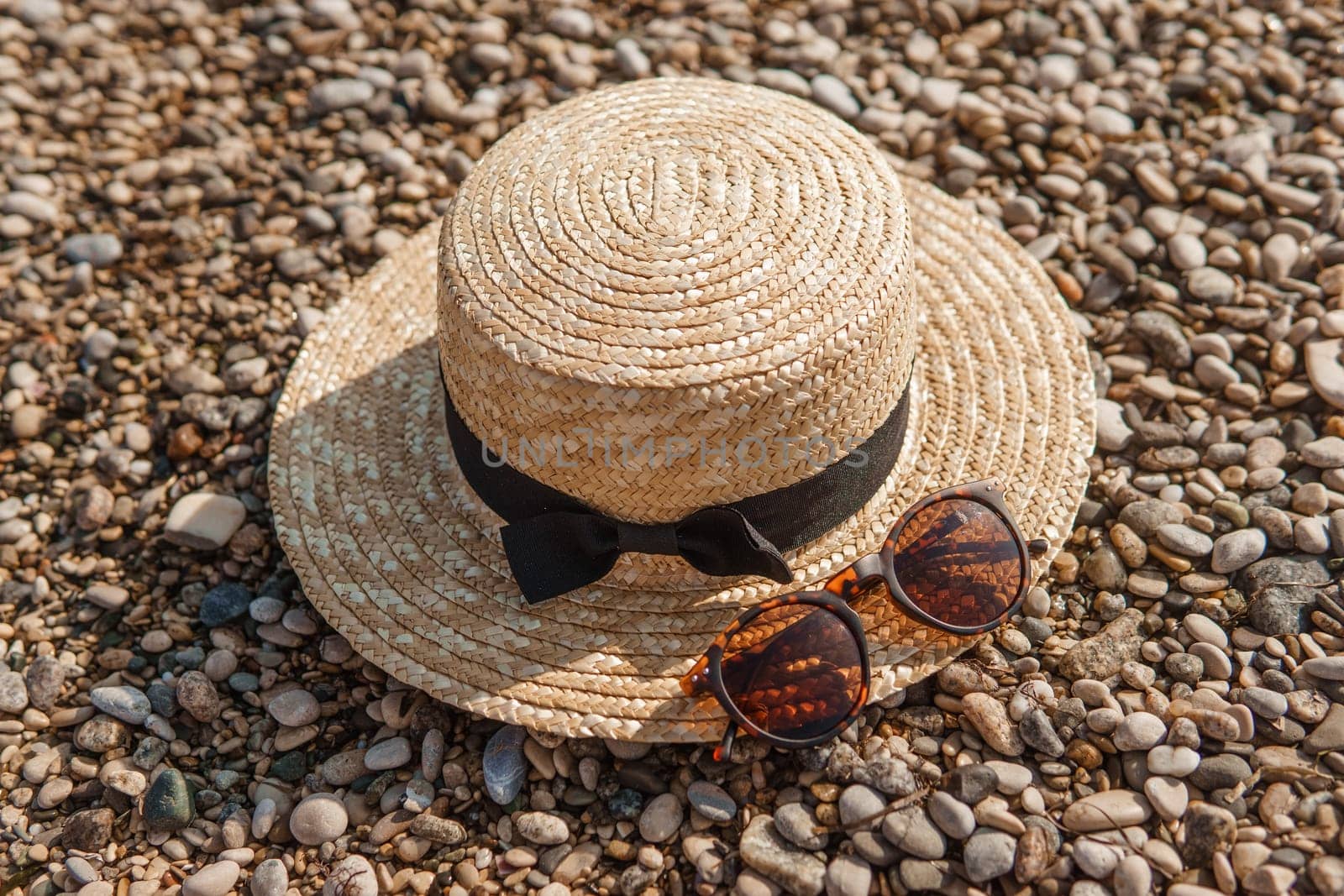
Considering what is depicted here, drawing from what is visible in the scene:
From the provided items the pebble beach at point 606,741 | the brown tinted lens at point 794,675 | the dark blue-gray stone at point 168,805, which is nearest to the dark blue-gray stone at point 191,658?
the pebble beach at point 606,741

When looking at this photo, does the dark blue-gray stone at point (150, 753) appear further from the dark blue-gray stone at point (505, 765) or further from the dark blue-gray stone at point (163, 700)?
the dark blue-gray stone at point (505, 765)

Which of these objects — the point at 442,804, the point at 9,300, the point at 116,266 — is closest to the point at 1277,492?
the point at 442,804

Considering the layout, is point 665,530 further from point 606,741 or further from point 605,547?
point 606,741

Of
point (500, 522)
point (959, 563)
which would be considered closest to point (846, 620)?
point (959, 563)

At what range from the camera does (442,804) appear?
270 cm

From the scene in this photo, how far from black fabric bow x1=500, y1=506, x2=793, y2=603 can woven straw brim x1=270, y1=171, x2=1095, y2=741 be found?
176 mm

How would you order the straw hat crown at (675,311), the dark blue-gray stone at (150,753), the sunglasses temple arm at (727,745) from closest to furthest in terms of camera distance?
the straw hat crown at (675,311) < the sunglasses temple arm at (727,745) < the dark blue-gray stone at (150,753)

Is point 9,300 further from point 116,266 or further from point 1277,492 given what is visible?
point 1277,492

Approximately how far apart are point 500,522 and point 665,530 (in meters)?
0.55

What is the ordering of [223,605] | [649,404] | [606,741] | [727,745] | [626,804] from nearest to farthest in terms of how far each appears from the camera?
1. [649,404]
2. [727,745]
3. [626,804]
4. [606,741]
5. [223,605]

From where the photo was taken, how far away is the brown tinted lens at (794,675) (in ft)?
8.32

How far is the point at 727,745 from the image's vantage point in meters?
2.51

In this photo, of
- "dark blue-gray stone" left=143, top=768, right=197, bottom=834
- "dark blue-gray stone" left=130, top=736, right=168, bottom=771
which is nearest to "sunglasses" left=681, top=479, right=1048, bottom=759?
"dark blue-gray stone" left=143, top=768, right=197, bottom=834

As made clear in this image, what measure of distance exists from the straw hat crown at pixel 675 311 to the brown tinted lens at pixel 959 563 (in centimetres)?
30
